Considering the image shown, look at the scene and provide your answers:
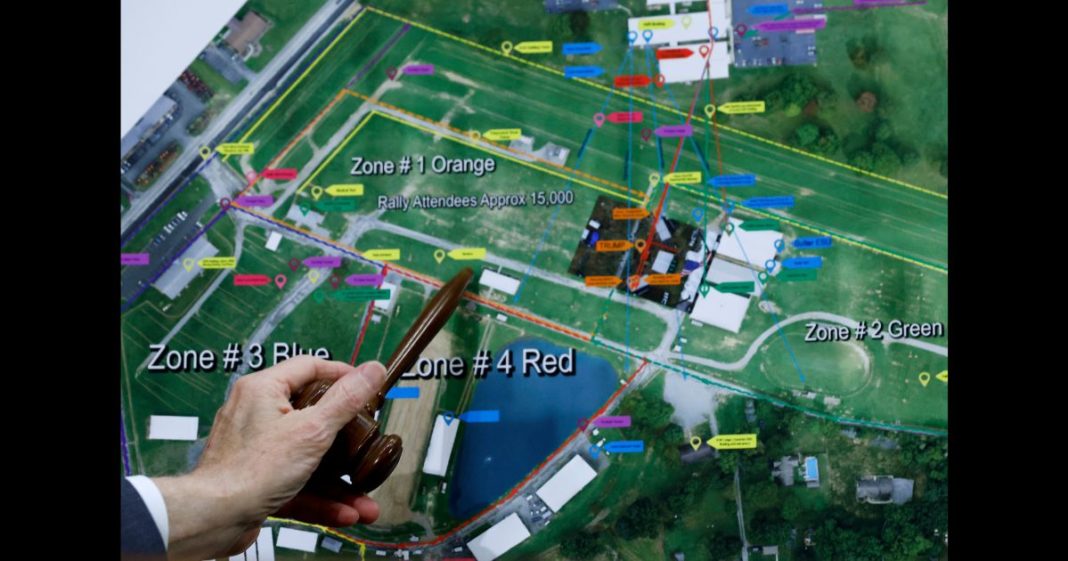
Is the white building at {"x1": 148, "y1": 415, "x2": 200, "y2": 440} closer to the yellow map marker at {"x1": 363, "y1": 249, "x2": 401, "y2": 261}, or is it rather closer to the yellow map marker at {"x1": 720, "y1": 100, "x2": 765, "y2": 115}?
the yellow map marker at {"x1": 363, "y1": 249, "x2": 401, "y2": 261}

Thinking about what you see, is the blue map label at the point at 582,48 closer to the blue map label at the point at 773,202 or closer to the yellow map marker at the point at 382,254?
the blue map label at the point at 773,202

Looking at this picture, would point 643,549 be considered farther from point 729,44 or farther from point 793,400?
point 729,44

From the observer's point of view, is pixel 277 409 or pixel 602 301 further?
pixel 602 301

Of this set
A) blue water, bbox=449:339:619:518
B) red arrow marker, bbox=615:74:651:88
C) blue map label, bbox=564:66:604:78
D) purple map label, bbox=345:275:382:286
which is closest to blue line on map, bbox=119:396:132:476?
purple map label, bbox=345:275:382:286

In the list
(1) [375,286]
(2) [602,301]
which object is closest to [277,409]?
(1) [375,286]

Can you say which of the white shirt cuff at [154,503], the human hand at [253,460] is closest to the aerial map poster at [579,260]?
the human hand at [253,460]

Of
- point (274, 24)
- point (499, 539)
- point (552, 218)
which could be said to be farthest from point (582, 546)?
point (274, 24)
